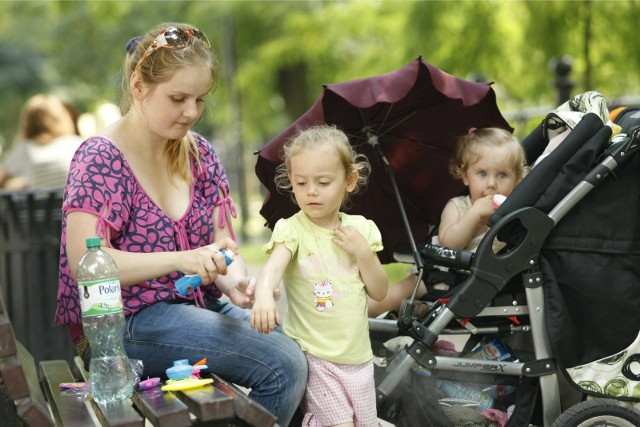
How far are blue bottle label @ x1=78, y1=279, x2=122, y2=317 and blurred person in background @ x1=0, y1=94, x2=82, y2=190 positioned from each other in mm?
3863

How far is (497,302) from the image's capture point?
369 centimetres

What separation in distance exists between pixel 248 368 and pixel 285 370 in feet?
0.42

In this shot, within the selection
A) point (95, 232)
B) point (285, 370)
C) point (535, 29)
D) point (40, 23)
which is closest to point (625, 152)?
point (285, 370)

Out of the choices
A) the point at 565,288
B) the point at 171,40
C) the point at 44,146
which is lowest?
Result: the point at 565,288

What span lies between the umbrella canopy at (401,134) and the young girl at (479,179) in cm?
13

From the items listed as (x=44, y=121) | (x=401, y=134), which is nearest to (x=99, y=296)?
(x=401, y=134)

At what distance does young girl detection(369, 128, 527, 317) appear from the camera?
155 inches

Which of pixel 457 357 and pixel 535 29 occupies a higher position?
pixel 535 29

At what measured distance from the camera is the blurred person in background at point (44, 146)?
22.1 ft

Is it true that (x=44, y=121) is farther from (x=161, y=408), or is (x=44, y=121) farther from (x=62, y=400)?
(x=161, y=408)

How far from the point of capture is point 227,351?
127 inches

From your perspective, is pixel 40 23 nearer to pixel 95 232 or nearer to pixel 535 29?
pixel 535 29

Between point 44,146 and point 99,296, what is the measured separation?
13.9ft

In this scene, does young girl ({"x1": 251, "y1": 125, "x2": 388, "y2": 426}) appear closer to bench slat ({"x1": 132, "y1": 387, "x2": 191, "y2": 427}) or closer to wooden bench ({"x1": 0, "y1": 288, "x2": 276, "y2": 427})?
wooden bench ({"x1": 0, "y1": 288, "x2": 276, "y2": 427})
